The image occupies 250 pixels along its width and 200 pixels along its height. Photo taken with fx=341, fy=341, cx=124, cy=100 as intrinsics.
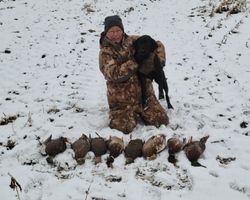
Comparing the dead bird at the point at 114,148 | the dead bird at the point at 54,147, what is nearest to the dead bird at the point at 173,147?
A: the dead bird at the point at 114,148

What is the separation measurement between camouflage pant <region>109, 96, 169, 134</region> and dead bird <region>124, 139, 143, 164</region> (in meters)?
0.55

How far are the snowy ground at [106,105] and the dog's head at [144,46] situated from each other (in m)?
1.05

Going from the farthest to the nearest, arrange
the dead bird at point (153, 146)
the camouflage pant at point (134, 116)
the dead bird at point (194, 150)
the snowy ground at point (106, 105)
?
the camouflage pant at point (134, 116) → the dead bird at point (153, 146) → the dead bird at point (194, 150) → the snowy ground at point (106, 105)

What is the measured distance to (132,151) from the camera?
4262 mm

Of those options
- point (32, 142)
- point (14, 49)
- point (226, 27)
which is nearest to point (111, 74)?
point (32, 142)

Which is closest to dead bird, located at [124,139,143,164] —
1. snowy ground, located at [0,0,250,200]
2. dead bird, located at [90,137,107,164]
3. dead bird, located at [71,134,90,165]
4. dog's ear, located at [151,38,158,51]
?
snowy ground, located at [0,0,250,200]

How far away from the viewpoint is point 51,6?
1370 cm

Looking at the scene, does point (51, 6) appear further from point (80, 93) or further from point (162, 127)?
point (162, 127)

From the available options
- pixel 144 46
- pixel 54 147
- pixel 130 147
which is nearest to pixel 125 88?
pixel 144 46

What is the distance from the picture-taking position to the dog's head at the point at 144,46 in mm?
4691

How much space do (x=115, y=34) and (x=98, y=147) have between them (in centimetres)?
162

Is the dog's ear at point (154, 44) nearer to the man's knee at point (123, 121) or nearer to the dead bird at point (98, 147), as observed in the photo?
the man's knee at point (123, 121)

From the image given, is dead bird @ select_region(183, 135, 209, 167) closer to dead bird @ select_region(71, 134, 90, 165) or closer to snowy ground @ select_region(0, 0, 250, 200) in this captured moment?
snowy ground @ select_region(0, 0, 250, 200)

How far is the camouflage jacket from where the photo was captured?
475 cm
